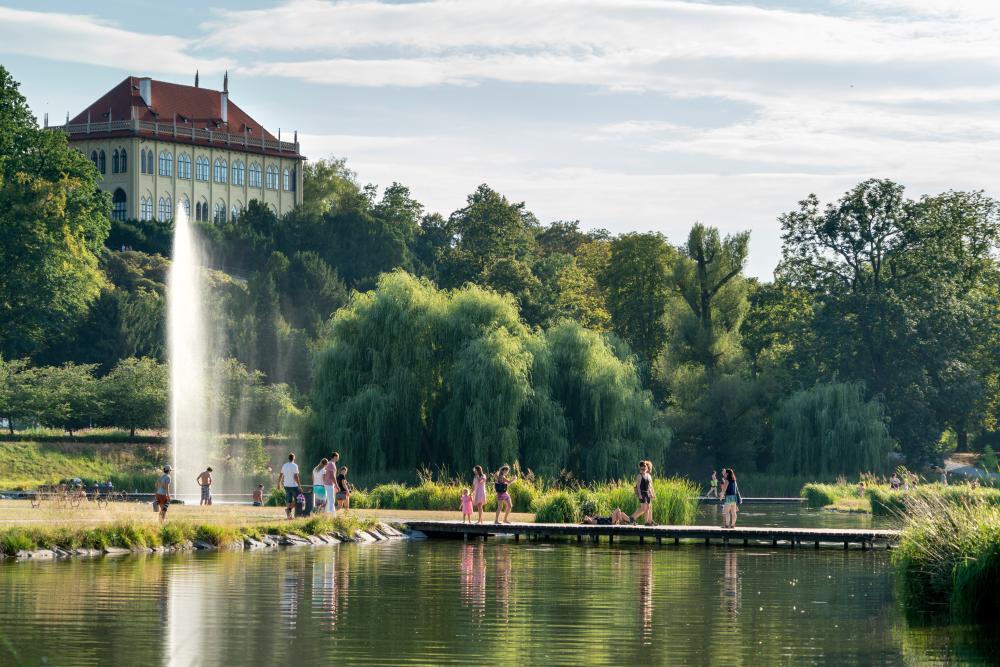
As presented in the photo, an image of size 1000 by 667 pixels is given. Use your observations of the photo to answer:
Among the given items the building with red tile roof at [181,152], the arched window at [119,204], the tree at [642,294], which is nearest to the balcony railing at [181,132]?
the building with red tile roof at [181,152]

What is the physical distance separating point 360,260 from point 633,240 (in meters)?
35.6

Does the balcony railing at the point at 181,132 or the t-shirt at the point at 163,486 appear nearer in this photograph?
the t-shirt at the point at 163,486

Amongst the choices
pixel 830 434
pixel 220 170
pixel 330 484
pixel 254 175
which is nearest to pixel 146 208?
pixel 220 170

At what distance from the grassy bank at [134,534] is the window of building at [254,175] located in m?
117

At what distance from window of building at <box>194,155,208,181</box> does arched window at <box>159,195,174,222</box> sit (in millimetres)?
4177

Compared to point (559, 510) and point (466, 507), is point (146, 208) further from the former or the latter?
point (466, 507)

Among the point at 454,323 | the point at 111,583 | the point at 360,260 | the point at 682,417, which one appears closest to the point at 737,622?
the point at 111,583

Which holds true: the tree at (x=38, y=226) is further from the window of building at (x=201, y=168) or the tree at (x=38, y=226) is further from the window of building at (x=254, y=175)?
the window of building at (x=254, y=175)

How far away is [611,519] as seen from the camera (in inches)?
1613

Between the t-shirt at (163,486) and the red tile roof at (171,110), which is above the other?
the red tile roof at (171,110)

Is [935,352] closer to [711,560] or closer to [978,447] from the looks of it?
[978,447]

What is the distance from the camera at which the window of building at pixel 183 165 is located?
476 ft

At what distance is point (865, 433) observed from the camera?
72.8 meters

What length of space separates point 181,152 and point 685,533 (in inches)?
4434
